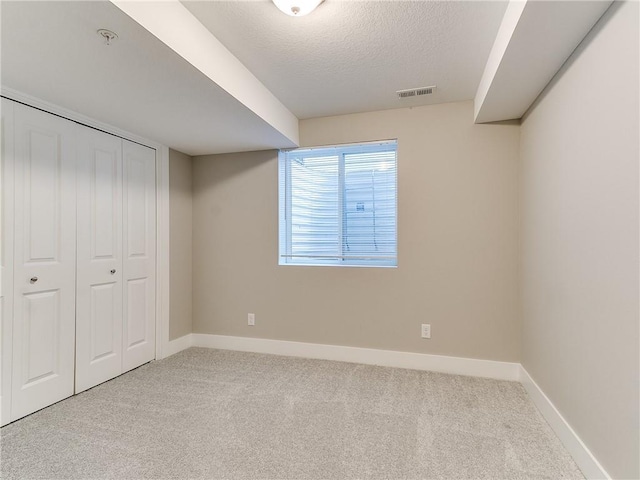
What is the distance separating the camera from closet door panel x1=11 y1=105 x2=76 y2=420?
198 cm

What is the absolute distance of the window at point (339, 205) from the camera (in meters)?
2.96

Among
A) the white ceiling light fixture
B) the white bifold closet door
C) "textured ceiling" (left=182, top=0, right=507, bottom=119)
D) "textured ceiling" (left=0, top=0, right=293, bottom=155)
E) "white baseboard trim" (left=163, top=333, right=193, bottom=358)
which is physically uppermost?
"textured ceiling" (left=182, top=0, right=507, bottom=119)

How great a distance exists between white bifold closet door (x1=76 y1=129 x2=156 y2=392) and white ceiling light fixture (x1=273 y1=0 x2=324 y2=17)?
1.79 m

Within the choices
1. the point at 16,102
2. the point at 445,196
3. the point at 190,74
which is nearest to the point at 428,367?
the point at 445,196

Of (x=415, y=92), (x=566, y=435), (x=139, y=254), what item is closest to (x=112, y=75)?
(x=139, y=254)

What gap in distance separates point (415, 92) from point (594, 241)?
5.43 feet

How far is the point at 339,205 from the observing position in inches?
122

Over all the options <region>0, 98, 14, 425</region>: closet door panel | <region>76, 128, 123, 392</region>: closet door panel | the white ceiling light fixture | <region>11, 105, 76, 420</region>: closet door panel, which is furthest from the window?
<region>0, 98, 14, 425</region>: closet door panel

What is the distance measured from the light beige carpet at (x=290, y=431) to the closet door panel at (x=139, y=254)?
0.32 metres

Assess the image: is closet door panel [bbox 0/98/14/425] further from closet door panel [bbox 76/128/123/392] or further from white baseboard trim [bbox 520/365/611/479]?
white baseboard trim [bbox 520/365/611/479]

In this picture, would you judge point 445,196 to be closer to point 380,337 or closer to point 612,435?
point 380,337

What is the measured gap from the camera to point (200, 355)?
3.14m

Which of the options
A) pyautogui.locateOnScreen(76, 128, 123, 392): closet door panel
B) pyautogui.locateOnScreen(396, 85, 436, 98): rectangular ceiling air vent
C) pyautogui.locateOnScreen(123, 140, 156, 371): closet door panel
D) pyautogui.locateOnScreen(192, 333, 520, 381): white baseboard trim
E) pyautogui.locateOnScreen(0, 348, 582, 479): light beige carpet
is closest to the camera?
pyautogui.locateOnScreen(0, 348, 582, 479): light beige carpet

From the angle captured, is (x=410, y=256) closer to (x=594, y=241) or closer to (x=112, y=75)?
(x=594, y=241)
